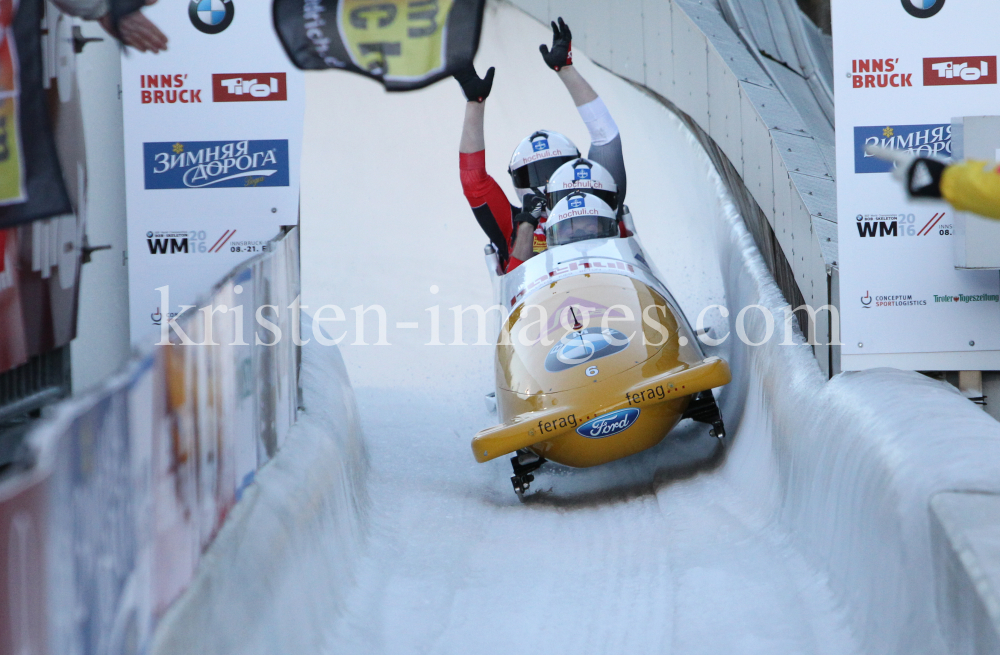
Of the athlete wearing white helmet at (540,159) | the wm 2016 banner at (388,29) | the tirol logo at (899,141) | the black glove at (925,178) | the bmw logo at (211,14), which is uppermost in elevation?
the wm 2016 banner at (388,29)

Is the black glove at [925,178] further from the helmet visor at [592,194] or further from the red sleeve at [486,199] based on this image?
the red sleeve at [486,199]

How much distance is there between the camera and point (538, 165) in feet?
18.3

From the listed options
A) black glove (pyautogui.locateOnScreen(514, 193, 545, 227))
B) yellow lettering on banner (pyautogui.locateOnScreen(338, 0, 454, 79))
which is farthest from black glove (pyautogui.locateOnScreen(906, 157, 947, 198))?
yellow lettering on banner (pyautogui.locateOnScreen(338, 0, 454, 79))

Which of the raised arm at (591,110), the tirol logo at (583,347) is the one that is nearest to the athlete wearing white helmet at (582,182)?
the raised arm at (591,110)

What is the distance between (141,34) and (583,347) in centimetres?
199

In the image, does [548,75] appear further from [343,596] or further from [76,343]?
[343,596]

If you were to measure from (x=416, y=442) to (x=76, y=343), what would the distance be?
58.3 inches

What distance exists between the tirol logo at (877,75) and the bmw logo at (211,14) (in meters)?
2.21

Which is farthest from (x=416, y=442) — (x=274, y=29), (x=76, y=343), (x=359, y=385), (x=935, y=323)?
(x=935, y=323)

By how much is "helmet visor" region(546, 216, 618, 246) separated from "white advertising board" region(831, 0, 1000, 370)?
1.52 metres

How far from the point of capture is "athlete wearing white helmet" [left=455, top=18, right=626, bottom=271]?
548 centimetres

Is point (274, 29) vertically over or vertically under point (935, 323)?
over

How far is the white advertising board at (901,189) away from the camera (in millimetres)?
3086

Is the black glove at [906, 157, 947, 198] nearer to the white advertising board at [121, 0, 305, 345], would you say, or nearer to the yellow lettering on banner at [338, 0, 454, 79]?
the white advertising board at [121, 0, 305, 345]
